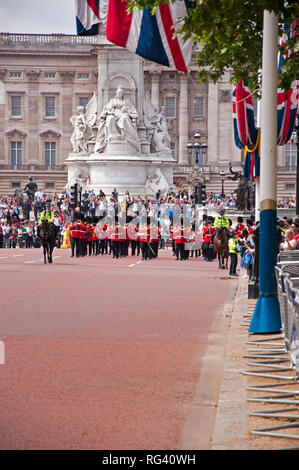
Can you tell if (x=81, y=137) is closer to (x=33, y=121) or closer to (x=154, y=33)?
(x=33, y=121)

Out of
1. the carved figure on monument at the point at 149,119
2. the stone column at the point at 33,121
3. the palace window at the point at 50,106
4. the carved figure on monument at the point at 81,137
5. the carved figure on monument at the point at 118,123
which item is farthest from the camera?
the palace window at the point at 50,106

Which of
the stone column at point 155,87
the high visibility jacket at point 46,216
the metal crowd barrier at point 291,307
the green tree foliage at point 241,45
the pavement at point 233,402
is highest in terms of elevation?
the stone column at point 155,87

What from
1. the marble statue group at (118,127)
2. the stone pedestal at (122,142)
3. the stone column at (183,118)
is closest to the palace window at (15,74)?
the stone column at (183,118)

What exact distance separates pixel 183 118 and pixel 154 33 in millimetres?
86499

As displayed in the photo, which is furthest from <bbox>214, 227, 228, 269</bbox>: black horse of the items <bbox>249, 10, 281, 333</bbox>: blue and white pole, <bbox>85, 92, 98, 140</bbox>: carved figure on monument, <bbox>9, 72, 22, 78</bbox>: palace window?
<bbox>9, 72, 22, 78</bbox>: palace window

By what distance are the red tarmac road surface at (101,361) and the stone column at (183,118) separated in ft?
259

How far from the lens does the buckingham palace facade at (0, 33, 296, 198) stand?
98.6 metres

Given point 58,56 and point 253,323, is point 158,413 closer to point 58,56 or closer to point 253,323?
point 253,323

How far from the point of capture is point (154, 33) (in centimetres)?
1463

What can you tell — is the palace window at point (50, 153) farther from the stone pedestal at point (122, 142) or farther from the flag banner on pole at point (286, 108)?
the flag banner on pole at point (286, 108)

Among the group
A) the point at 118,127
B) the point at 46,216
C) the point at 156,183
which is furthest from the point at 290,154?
the point at 46,216

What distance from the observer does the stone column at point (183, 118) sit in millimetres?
99375

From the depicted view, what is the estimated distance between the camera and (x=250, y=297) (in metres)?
17.4

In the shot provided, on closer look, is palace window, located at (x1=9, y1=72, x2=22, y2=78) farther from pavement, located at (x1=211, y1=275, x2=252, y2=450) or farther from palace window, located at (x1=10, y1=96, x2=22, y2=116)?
pavement, located at (x1=211, y1=275, x2=252, y2=450)
